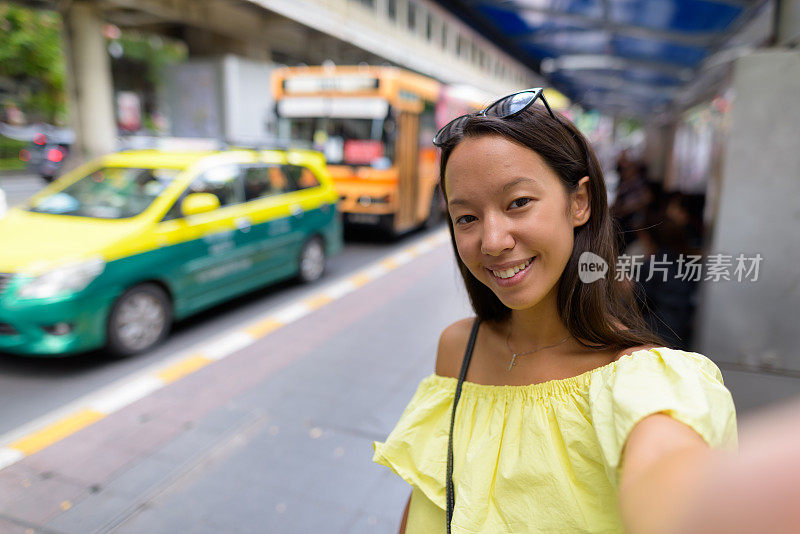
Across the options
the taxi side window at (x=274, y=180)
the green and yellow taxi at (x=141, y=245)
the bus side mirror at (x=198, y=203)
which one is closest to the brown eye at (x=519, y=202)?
the green and yellow taxi at (x=141, y=245)

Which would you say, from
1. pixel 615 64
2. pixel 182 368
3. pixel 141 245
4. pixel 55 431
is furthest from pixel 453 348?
pixel 615 64

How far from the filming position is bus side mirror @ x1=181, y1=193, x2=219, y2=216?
17.0 ft

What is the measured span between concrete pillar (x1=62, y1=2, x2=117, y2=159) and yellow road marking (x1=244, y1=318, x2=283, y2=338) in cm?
894

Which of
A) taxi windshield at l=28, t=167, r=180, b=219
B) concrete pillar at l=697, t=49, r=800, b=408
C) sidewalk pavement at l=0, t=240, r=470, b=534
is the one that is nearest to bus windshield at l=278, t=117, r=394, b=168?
taxi windshield at l=28, t=167, r=180, b=219

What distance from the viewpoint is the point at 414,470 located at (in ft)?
4.14

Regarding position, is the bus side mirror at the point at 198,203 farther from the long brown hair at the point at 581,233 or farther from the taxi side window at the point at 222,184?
the long brown hair at the point at 581,233

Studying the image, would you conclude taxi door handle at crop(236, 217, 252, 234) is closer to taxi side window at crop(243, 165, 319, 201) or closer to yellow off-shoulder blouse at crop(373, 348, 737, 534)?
taxi side window at crop(243, 165, 319, 201)

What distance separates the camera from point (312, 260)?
7.40 meters

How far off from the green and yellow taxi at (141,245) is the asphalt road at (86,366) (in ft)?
0.68

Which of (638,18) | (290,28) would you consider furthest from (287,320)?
(290,28)

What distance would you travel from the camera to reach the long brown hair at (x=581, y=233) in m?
1.08

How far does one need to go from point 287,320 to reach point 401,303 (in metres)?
1.45

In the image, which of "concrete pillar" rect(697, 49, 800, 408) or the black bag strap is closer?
the black bag strap

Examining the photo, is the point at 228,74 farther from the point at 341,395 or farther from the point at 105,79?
the point at 341,395
